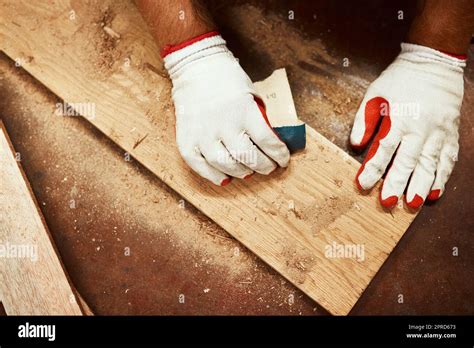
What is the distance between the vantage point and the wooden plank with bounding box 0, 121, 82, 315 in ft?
5.42

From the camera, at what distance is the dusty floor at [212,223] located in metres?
1.73

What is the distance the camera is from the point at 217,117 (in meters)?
1.58

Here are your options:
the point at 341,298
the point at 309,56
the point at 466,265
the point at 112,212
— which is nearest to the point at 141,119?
the point at 112,212

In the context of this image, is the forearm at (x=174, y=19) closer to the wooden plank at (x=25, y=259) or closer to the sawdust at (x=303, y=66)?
the sawdust at (x=303, y=66)

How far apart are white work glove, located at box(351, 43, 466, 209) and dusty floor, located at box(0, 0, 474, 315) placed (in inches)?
5.3

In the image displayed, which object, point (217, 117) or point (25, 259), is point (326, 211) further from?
point (25, 259)

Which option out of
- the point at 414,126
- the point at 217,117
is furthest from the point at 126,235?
the point at 414,126

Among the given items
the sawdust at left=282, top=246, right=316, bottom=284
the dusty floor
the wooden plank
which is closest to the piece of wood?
the sawdust at left=282, top=246, right=316, bottom=284

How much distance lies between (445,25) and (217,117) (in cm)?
93

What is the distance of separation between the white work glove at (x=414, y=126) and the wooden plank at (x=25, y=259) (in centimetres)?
125

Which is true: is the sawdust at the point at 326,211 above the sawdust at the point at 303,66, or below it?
below

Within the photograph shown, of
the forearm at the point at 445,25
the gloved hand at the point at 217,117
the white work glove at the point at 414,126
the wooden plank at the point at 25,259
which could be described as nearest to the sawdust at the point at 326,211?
the white work glove at the point at 414,126

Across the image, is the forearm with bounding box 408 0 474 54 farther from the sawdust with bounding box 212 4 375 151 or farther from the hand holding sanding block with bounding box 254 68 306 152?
the hand holding sanding block with bounding box 254 68 306 152
